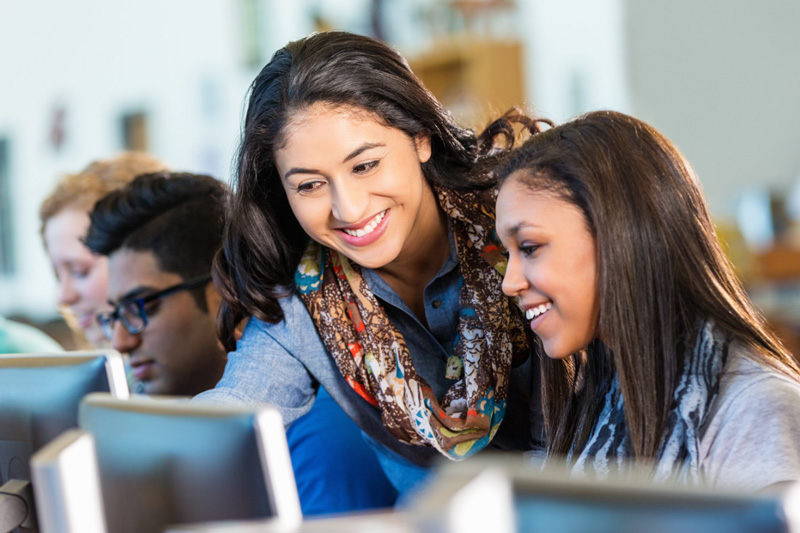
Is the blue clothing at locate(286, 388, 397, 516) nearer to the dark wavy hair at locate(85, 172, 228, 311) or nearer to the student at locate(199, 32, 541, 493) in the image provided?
the student at locate(199, 32, 541, 493)

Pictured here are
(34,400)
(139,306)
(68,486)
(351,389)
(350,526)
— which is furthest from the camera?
(139,306)

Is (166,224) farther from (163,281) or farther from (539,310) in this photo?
(539,310)

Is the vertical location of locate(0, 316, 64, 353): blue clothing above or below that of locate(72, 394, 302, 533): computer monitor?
below

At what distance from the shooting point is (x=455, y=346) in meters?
1.73

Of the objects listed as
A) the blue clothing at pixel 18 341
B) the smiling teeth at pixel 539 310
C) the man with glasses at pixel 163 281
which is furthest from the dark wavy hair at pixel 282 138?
the blue clothing at pixel 18 341

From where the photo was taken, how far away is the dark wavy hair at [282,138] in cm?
159

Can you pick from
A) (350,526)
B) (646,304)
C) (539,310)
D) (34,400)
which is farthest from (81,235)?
(350,526)

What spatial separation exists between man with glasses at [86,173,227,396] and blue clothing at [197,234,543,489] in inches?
13.7

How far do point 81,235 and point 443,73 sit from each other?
343cm

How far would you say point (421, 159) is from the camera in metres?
1.66

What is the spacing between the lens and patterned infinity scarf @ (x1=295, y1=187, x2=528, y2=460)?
5.47 feet

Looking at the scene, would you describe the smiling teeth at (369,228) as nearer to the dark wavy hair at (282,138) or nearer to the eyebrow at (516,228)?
the dark wavy hair at (282,138)

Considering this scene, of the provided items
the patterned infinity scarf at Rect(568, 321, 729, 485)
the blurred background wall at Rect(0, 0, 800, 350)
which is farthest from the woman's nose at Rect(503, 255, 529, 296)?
the blurred background wall at Rect(0, 0, 800, 350)

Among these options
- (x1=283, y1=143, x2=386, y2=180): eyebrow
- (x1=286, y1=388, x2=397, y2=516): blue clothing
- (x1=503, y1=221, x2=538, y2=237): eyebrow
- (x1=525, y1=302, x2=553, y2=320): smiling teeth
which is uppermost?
(x1=283, y1=143, x2=386, y2=180): eyebrow
